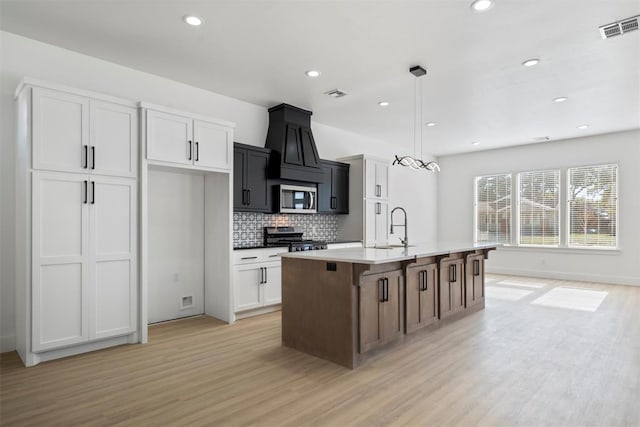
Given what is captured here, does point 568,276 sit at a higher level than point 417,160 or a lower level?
lower

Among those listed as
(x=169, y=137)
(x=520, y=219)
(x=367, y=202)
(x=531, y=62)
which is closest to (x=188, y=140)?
(x=169, y=137)

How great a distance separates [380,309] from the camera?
327cm

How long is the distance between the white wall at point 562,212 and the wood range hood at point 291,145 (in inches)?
190

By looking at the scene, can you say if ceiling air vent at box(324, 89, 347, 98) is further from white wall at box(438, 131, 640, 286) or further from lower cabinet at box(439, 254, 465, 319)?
white wall at box(438, 131, 640, 286)

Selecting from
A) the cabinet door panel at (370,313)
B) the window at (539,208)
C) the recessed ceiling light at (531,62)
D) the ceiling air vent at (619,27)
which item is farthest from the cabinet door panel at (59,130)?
the window at (539,208)

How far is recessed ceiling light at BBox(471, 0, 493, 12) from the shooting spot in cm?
280

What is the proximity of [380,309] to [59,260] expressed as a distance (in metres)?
2.86

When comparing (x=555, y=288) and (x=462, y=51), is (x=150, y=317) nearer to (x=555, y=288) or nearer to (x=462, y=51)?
(x=462, y=51)

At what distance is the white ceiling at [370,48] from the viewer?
295 centimetres

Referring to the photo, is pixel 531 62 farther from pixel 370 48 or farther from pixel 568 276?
pixel 568 276

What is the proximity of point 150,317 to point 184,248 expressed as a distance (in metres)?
A: 0.90

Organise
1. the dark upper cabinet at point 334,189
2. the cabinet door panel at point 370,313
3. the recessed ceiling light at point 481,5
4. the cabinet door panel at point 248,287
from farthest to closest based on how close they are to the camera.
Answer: the dark upper cabinet at point 334,189 → the cabinet door panel at point 248,287 → the cabinet door panel at point 370,313 → the recessed ceiling light at point 481,5

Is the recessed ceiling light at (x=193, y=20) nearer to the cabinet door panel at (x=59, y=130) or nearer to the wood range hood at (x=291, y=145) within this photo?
the cabinet door panel at (x=59, y=130)

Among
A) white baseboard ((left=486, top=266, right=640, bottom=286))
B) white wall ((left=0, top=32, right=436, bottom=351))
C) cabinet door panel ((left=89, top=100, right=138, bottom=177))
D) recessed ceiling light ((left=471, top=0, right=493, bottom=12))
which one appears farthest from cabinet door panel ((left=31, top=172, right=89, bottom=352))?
white baseboard ((left=486, top=266, right=640, bottom=286))
